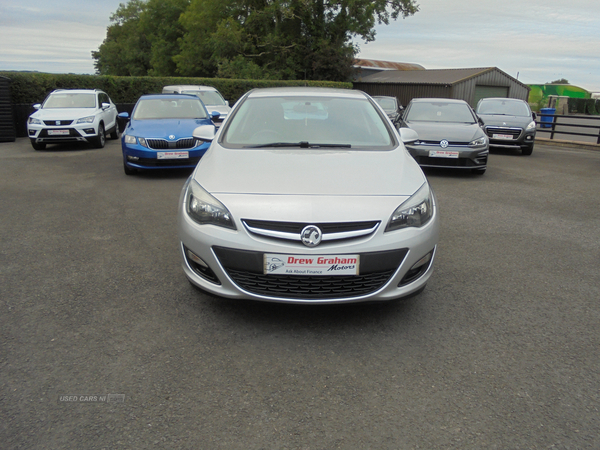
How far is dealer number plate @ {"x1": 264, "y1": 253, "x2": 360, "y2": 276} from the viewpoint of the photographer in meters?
2.99

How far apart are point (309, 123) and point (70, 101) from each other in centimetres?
1142

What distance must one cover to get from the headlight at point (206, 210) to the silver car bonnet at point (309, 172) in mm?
72

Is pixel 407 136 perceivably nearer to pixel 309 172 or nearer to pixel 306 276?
pixel 309 172

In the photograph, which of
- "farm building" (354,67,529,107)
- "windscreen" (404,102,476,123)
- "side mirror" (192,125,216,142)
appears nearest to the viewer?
"side mirror" (192,125,216,142)

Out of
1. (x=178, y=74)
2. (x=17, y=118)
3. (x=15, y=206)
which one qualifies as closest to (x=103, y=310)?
(x=15, y=206)

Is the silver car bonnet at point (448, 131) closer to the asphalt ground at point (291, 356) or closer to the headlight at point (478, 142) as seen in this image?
the headlight at point (478, 142)

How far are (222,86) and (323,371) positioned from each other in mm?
23967

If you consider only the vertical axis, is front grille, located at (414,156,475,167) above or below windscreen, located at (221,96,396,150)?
below

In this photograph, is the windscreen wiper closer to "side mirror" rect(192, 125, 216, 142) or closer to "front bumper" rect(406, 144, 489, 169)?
"side mirror" rect(192, 125, 216, 142)

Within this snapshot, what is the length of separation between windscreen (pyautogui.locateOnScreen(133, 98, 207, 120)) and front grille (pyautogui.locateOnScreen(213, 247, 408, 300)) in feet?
25.1

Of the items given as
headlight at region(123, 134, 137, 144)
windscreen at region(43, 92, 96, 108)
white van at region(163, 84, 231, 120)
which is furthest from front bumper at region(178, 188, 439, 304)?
white van at region(163, 84, 231, 120)

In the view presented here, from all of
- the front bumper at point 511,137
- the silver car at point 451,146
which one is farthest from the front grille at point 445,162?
the front bumper at point 511,137

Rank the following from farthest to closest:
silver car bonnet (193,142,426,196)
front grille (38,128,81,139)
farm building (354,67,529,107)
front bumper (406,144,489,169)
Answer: farm building (354,67,529,107)
front grille (38,128,81,139)
front bumper (406,144,489,169)
silver car bonnet (193,142,426,196)

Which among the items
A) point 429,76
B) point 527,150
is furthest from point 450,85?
point 527,150
